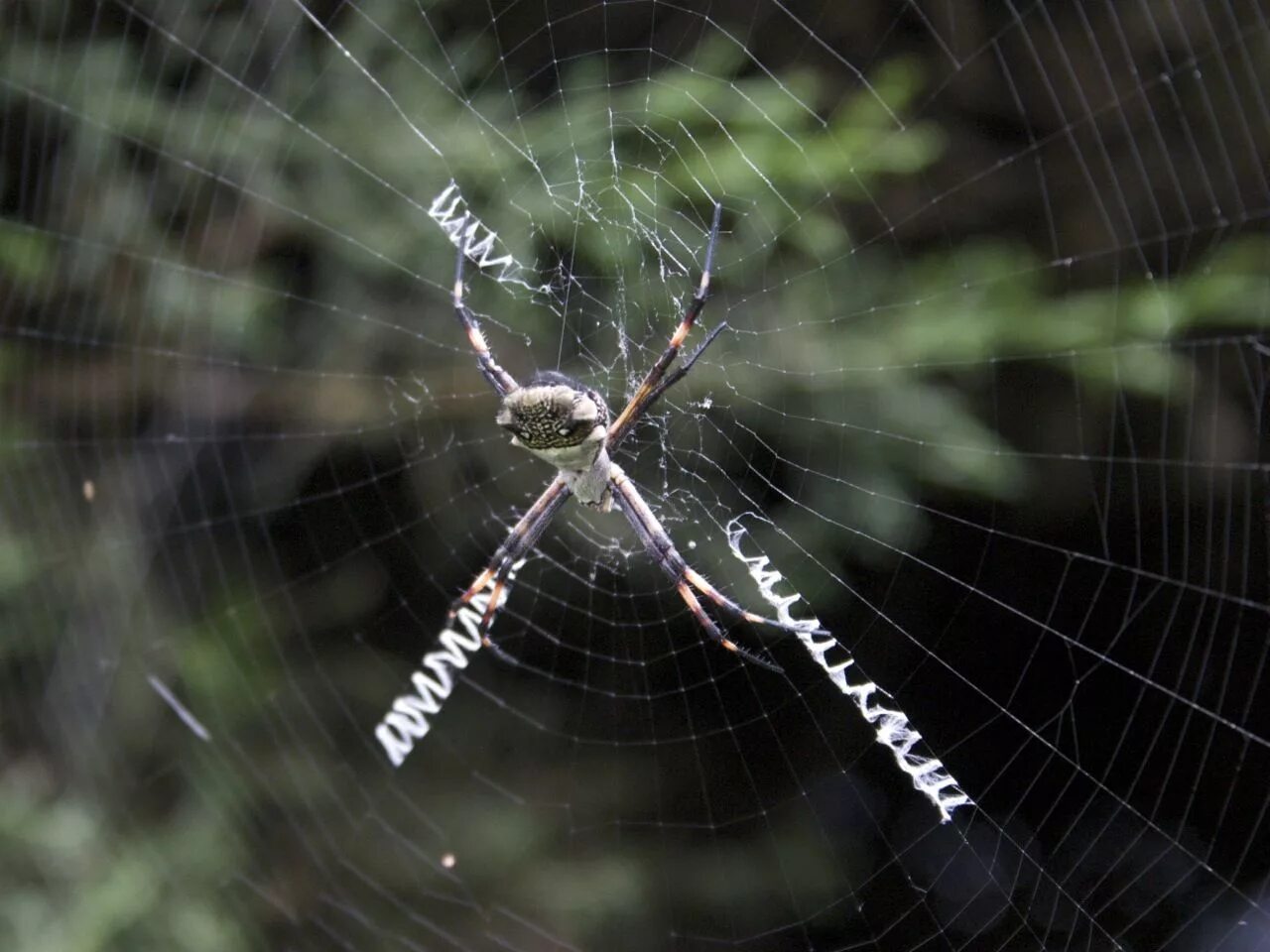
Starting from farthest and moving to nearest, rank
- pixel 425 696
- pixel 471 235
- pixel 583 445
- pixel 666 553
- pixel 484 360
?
pixel 425 696, pixel 471 235, pixel 666 553, pixel 484 360, pixel 583 445

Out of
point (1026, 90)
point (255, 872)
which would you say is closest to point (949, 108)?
point (1026, 90)

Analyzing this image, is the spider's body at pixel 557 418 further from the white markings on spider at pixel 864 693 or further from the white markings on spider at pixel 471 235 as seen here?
the white markings on spider at pixel 471 235

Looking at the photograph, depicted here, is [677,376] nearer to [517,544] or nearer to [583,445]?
[583,445]

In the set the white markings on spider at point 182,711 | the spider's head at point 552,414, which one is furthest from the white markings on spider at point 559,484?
the white markings on spider at point 182,711

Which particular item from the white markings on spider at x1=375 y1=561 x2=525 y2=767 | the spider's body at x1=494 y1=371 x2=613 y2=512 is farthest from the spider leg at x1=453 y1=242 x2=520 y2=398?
the white markings on spider at x1=375 y1=561 x2=525 y2=767

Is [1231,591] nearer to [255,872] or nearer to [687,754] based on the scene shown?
[687,754]

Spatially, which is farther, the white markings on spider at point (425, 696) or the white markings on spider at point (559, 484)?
the white markings on spider at point (425, 696)

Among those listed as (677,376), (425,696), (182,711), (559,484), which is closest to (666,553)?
(559,484)
